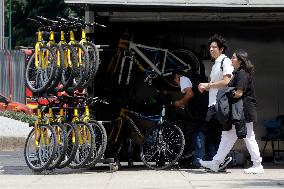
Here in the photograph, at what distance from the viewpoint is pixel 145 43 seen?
1683 centimetres

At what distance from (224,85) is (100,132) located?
2.09 meters

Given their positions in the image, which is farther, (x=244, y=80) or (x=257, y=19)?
(x=257, y=19)

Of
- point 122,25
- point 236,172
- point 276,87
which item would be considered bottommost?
point 236,172

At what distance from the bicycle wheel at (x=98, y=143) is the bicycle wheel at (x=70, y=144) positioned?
0.99ft

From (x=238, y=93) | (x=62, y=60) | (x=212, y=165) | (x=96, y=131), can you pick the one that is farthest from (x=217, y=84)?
(x=62, y=60)

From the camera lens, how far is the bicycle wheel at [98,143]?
49.2 ft

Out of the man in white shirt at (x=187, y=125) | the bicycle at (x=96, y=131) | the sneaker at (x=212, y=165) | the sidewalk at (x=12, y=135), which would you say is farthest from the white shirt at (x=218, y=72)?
the sidewalk at (x=12, y=135)

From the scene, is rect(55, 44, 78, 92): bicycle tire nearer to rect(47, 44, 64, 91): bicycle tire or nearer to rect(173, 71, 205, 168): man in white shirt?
rect(47, 44, 64, 91): bicycle tire

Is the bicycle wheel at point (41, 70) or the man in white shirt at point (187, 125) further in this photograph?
the man in white shirt at point (187, 125)

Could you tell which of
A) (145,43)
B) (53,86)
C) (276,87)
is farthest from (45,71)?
(276,87)

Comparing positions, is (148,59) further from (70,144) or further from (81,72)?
(70,144)

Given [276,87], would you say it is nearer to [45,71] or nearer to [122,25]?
[122,25]


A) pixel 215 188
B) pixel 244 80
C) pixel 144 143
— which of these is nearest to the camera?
pixel 215 188

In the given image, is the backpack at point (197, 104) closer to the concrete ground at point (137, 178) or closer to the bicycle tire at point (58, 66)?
the concrete ground at point (137, 178)
